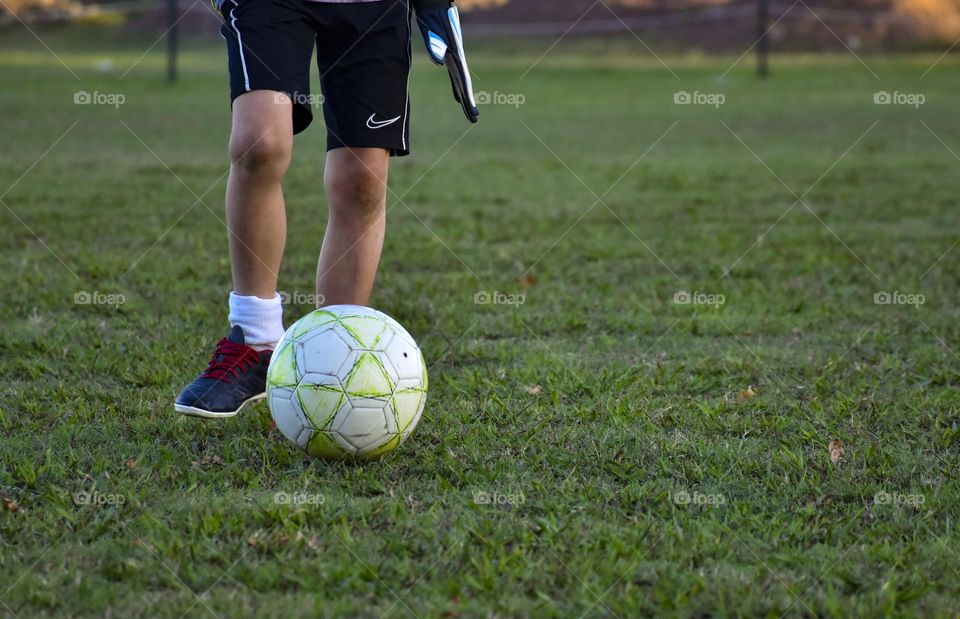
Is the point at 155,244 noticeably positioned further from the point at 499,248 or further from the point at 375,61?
the point at 375,61

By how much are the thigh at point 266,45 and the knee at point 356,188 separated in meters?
0.32

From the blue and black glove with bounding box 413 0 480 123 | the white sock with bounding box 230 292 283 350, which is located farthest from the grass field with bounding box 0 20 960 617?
the blue and black glove with bounding box 413 0 480 123

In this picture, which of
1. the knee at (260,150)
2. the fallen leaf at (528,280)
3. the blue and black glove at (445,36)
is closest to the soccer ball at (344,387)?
the knee at (260,150)

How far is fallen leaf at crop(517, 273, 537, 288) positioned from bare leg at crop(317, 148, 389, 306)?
1.84m

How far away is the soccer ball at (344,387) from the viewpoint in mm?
2908

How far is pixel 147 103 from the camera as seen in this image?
54.0 ft

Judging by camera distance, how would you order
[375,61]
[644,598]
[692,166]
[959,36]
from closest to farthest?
1. [644,598]
2. [375,61]
3. [692,166]
4. [959,36]

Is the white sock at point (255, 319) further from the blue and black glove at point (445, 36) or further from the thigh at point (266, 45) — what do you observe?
the blue and black glove at point (445, 36)

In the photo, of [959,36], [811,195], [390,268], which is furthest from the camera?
[959,36]

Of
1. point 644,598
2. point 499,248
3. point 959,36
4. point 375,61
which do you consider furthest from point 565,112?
point 959,36

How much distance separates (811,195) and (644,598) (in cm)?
668

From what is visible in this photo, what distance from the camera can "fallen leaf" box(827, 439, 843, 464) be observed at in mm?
3139

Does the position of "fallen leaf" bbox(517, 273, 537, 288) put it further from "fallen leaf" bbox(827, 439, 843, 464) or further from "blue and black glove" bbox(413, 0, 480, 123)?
"fallen leaf" bbox(827, 439, 843, 464)

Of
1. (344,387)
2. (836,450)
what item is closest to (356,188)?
(344,387)
